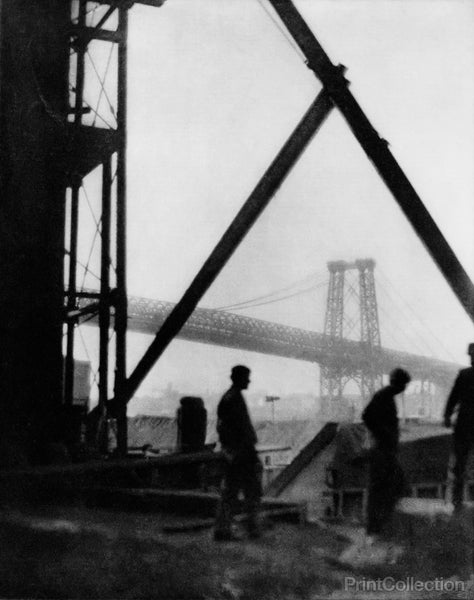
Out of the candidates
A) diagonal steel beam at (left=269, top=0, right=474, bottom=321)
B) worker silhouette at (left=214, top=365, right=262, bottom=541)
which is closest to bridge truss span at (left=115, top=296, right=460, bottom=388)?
diagonal steel beam at (left=269, top=0, right=474, bottom=321)

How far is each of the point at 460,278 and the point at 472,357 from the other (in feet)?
4.44

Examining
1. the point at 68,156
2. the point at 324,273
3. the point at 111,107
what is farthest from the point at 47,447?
the point at 324,273

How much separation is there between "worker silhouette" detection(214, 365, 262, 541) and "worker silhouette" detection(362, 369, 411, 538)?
90cm

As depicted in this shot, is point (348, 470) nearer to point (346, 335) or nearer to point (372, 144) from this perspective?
point (372, 144)

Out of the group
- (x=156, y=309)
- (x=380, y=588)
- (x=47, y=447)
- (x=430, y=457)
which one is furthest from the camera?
(x=156, y=309)

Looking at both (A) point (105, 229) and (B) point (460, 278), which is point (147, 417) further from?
(B) point (460, 278)

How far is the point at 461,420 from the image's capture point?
18.1 ft

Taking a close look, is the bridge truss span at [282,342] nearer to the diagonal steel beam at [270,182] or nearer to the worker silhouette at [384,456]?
the diagonal steel beam at [270,182]

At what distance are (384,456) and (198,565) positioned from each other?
1.61m

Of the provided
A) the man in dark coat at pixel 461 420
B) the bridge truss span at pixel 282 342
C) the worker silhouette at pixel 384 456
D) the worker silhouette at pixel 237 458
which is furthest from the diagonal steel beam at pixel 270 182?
the bridge truss span at pixel 282 342

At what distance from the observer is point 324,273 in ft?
160

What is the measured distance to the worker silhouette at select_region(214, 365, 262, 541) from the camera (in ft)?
16.7

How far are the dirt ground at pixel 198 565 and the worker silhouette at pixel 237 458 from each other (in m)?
0.17

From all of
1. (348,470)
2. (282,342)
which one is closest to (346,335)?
(282,342)
